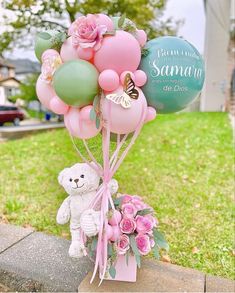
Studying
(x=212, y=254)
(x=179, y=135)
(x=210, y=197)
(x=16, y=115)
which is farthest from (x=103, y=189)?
(x=16, y=115)

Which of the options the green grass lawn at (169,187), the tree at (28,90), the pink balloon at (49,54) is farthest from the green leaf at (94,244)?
the tree at (28,90)

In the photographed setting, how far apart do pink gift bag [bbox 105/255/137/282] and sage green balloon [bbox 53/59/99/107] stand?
91cm

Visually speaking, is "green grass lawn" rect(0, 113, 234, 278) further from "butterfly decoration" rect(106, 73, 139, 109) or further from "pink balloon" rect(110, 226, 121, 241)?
"pink balloon" rect(110, 226, 121, 241)

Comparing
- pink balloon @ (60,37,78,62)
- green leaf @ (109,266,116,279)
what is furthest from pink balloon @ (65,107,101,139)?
green leaf @ (109,266,116,279)

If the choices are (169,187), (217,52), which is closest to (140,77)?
(169,187)

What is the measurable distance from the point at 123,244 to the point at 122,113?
70 cm

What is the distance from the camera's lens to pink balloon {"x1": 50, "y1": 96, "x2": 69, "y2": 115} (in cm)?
152

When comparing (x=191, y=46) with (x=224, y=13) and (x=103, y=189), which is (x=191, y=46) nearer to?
(x=103, y=189)

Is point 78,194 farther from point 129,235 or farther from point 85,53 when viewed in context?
point 85,53

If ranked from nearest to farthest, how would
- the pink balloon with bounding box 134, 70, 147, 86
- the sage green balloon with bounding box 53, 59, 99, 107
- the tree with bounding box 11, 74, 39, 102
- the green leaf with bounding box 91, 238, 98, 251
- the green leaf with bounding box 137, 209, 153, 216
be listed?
1. the sage green balloon with bounding box 53, 59, 99, 107
2. the pink balloon with bounding box 134, 70, 147, 86
3. the green leaf with bounding box 91, 238, 98, 251
4. the green leaf with bounding box 137, 209, 153, 216
5. the tree with bounding box 11, 74, 39, 102

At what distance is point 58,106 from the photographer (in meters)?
1.53

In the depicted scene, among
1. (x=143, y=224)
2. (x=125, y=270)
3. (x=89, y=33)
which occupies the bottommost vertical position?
(x=125, y=270)

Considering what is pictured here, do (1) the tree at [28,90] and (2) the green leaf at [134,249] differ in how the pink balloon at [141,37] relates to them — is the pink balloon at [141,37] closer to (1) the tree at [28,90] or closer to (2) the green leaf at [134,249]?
(2) the green leaf at [134,249]

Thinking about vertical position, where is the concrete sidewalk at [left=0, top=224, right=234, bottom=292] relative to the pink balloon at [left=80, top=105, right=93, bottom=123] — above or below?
below
